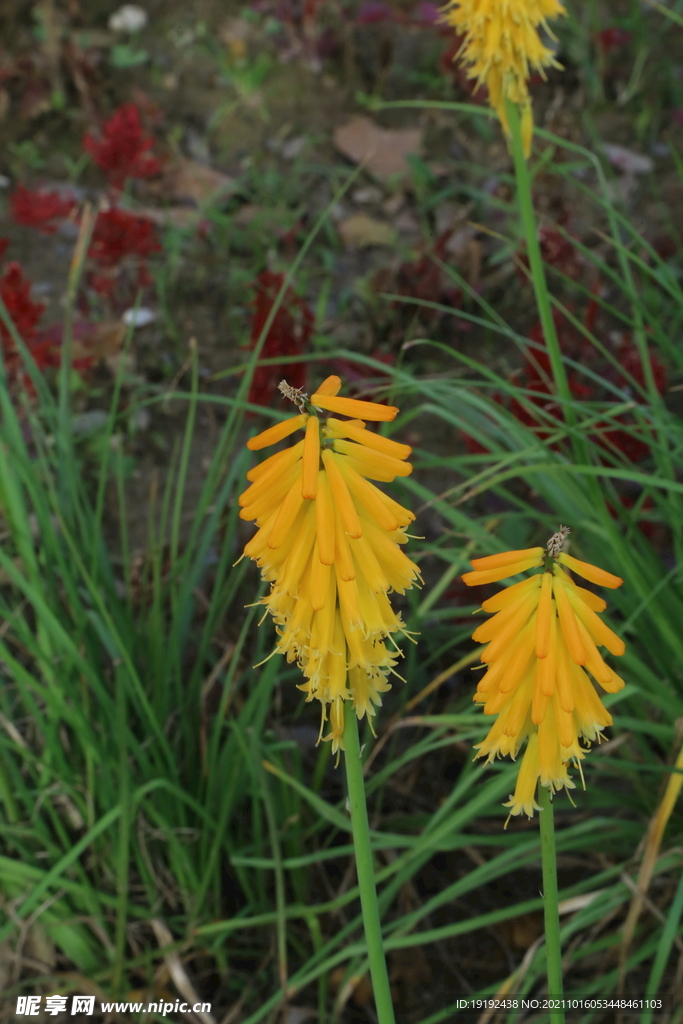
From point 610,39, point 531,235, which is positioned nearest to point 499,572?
point 531,235

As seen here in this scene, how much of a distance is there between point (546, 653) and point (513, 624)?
0.16 feet

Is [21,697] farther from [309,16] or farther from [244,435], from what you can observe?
[309,16]

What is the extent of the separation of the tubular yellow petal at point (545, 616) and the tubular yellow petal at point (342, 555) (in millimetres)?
178

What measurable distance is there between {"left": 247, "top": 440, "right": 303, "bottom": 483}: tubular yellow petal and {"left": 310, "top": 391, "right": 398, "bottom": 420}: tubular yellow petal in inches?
2.1

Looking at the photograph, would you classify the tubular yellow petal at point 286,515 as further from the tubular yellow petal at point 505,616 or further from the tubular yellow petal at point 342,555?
the tubular yellow petal at point 505,616

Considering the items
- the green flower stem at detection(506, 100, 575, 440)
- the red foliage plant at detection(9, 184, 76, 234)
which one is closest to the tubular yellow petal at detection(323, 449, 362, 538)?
the green flower stem at detection(506, 100, 575, 440)

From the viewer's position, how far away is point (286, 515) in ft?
3.05

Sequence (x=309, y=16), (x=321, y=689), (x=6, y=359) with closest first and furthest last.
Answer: (x=321, y=689) < (x=6, y=359) < (x=309, y=16)

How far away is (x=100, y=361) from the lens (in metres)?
3.27

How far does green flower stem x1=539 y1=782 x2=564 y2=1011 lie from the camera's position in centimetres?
93

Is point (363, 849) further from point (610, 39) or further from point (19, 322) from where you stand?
point (610, 39)

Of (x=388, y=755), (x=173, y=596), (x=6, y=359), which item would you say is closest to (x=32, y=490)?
(x=173, y=596)

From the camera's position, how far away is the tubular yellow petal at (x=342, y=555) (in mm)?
910

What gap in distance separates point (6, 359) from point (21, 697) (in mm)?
938
